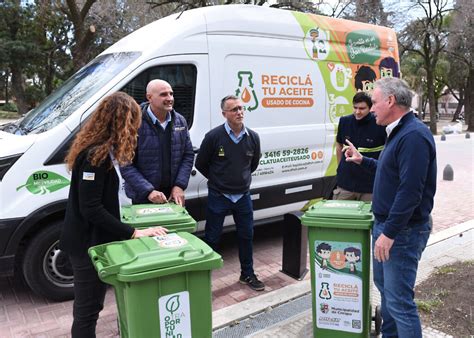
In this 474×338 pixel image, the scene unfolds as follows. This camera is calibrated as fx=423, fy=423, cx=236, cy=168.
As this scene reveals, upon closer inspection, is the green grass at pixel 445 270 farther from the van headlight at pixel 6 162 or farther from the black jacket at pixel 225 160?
the van headlight at pixel 6 162

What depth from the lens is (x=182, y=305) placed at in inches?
84.0

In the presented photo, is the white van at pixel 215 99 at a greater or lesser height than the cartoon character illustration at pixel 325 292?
greater

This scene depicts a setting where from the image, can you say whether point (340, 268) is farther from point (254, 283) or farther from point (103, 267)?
point (103, 267)

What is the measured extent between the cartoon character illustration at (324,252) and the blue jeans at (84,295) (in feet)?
4.78

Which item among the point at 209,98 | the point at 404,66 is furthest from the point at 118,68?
the point at 404,66

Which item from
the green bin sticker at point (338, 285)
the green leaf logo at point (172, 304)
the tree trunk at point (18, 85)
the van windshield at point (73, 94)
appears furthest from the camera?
the tree trunk at point (18, 85)

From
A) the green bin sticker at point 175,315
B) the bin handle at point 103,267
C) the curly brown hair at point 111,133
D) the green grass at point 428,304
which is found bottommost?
the green grass at point 428,304

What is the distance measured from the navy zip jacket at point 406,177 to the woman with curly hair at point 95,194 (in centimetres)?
133

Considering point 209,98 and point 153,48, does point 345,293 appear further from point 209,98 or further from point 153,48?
point 153,48

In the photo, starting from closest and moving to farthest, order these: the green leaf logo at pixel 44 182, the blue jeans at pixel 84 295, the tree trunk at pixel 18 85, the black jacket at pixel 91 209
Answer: the black jacket at pixel 91 209 → the blue jeans at pixel 84 295 → the green leaf logo at pixel 44 182 → the tree trunk at pixel 18 85

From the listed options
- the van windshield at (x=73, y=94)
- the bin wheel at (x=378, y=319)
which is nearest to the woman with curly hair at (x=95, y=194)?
the van windshield at (x=73, y=94)

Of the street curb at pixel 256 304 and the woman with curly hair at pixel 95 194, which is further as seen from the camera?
the street curb at pixel 256 304

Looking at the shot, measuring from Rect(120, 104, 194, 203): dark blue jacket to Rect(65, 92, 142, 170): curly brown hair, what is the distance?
1040 millimetres

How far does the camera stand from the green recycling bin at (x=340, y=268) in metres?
2.82
